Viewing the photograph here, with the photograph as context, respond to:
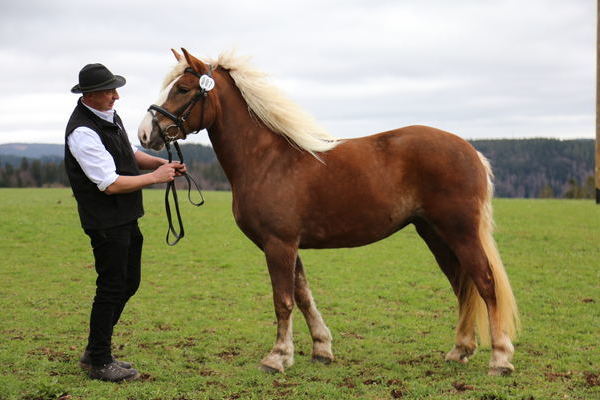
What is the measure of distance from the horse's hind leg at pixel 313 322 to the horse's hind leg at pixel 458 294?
1.13 metres

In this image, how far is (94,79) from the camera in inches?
180

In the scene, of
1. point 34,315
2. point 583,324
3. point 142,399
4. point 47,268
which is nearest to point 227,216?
point 47,268

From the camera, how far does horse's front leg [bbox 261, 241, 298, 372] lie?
4871 millimetres

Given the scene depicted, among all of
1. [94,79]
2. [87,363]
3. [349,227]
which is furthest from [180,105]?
[87,363]

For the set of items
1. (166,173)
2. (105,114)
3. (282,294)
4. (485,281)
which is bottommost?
(282,294)

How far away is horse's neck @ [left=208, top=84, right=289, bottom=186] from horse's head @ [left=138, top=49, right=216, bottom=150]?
0.20 m

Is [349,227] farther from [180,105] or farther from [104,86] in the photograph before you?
[104,86]

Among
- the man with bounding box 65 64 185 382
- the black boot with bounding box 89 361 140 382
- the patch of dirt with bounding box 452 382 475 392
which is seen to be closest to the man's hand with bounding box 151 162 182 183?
the man with bounding box 65 64 185 382

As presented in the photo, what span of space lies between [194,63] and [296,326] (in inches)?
134

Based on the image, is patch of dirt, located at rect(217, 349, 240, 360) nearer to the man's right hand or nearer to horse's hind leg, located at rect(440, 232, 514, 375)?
the man's right hand

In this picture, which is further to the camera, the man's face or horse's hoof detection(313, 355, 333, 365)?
horse's hoof detection(313, 355, 333, 365)

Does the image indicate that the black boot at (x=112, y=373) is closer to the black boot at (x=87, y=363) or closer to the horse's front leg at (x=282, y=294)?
the black boot at (x=87, y=363)

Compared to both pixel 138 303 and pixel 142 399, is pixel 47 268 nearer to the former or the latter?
pixel 138 303

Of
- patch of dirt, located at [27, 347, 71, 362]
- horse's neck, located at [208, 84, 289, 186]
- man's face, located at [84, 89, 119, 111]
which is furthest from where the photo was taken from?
patch of dirt, located at [27, 347, 71, 362]
